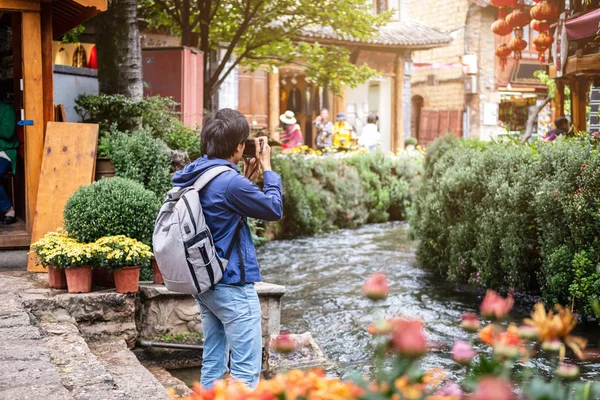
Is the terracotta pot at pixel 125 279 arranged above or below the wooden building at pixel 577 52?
below

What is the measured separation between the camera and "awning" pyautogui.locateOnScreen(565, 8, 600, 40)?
11156mm

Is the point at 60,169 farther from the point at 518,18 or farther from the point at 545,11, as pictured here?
the point at 518,18

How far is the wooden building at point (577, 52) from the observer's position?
11.7 meters

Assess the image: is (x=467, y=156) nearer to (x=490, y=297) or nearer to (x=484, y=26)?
(x=490, y=297)

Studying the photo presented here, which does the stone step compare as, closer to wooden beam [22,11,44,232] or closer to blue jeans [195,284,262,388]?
blue jeans [195,284,262,388]

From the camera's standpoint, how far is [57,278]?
645 centimetres

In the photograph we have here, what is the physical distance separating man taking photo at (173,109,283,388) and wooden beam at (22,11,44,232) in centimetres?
424

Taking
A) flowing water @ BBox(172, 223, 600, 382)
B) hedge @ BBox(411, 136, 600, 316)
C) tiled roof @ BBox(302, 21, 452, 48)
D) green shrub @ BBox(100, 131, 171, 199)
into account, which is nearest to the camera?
flowing water @ BBox(172, 223, 600, 382)

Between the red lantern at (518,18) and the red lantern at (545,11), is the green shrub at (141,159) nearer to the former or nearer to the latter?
the red lantern at (545,11)

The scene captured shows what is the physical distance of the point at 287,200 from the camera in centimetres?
1625

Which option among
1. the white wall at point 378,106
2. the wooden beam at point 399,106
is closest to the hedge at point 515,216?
the wooden beam at point 399,106

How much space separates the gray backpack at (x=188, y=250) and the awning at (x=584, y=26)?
28.8 feet

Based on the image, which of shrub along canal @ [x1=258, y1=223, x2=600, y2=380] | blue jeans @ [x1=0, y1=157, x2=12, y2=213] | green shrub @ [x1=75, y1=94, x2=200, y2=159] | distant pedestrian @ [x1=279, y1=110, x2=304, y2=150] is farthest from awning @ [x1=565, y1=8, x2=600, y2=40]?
distant pedestrian @ [x1=279, y1=110, x2=304, y2=150]

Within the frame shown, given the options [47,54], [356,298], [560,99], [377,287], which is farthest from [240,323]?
[560,99]
